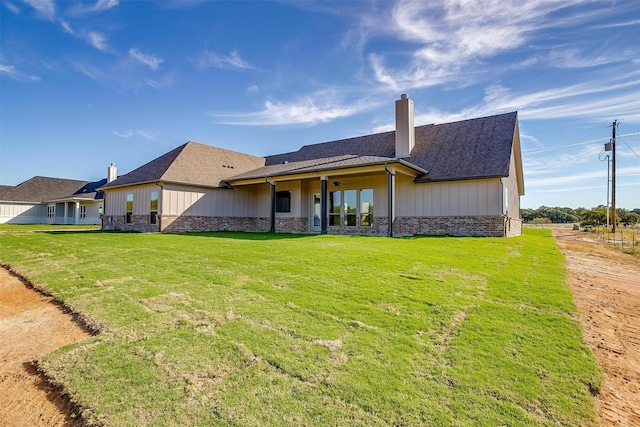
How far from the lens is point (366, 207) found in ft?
52.1

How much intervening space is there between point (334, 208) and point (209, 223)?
24.9 feet

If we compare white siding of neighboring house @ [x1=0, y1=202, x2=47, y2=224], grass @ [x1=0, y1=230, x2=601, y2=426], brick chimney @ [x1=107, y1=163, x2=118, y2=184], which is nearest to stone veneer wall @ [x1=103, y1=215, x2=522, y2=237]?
grass @ [x1=0, y1=230, x2=601, y2=426]

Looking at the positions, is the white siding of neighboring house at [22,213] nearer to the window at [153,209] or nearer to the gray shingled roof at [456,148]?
the window at [153,209]

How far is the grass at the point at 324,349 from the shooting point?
2191 millimetres

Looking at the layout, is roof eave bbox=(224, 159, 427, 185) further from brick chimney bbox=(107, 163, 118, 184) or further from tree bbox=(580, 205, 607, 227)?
tree bbox=(580, 205, 607, 227)

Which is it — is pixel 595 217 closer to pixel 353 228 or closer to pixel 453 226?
pixel 453 226

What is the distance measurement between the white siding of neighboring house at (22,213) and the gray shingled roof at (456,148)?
3004 centimetres

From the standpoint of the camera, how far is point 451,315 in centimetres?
397

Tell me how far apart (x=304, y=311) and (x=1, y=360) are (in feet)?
10.4

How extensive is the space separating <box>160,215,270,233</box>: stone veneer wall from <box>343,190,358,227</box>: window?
5.97m

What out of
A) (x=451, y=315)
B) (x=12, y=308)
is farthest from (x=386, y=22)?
(x=12, y=308)

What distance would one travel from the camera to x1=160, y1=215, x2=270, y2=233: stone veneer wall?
16438 mm

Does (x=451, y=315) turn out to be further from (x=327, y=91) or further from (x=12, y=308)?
(x=327, y=91)

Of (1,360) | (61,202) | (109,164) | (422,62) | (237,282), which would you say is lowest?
(1,360)
